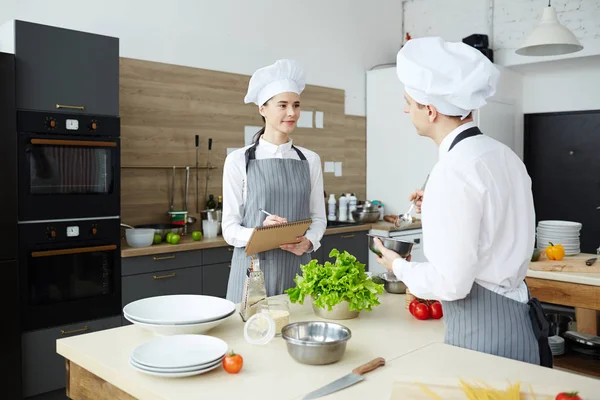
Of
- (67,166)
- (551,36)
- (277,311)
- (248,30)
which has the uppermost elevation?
(248,30)

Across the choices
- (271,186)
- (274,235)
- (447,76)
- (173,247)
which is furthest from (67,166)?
(447,76)

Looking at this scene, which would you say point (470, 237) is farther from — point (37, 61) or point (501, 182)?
point (37, 61)

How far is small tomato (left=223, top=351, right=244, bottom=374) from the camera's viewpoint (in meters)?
1.59

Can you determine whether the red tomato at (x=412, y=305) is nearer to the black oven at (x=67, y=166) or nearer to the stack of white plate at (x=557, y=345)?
the stack of white plate at (x=557, y=345)

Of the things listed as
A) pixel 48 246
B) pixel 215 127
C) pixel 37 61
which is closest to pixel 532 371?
pixel 48 246

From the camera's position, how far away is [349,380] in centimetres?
151

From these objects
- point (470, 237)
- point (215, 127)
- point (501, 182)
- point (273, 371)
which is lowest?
point (273, 371)

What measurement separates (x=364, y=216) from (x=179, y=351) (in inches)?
165

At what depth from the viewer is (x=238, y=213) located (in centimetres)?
287

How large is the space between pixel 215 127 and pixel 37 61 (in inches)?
71.0

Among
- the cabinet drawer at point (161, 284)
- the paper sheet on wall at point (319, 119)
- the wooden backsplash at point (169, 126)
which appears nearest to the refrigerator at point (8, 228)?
the cabinet drawer at point (161, 284)

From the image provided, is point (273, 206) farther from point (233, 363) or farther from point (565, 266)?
point (565, 266)

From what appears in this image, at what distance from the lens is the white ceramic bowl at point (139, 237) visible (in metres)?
3.98

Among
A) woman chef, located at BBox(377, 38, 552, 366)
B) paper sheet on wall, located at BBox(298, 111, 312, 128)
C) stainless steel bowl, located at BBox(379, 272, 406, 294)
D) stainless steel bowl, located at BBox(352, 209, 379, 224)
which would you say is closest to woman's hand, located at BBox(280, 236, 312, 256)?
stainless steel bowl, located at BBox(379, 272, 406, 294)
